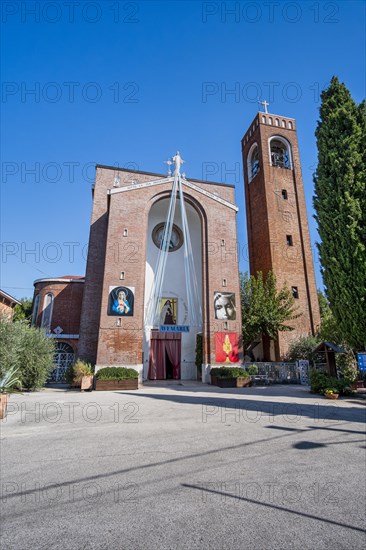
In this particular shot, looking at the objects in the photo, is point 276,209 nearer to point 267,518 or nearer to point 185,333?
point 185,333

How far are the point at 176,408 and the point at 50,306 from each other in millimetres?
18278

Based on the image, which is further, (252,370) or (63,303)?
(63,303)

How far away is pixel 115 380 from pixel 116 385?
292 millimetres

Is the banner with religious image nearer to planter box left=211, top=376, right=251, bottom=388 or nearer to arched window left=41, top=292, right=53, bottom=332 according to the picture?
planter box left=211, top=376, right=251, bottom=388

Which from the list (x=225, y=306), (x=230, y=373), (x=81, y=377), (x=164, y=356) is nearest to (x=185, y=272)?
(x=225, y=306)

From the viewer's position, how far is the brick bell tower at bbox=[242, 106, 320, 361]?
80.0 feet

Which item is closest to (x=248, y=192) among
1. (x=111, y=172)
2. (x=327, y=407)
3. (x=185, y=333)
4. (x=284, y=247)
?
(x=284, y=247)

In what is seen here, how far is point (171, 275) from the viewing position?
24.3 meters

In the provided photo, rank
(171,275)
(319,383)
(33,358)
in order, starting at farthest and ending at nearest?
(171,275)
(33,358)
(319,383)

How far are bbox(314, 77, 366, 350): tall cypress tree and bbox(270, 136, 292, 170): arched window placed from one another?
46.2 ft

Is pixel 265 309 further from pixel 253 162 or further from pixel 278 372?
pixel 253 162

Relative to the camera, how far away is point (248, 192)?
30438 mm

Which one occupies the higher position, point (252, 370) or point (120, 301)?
point (120, 301)

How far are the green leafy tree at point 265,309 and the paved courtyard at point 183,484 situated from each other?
13.7m
